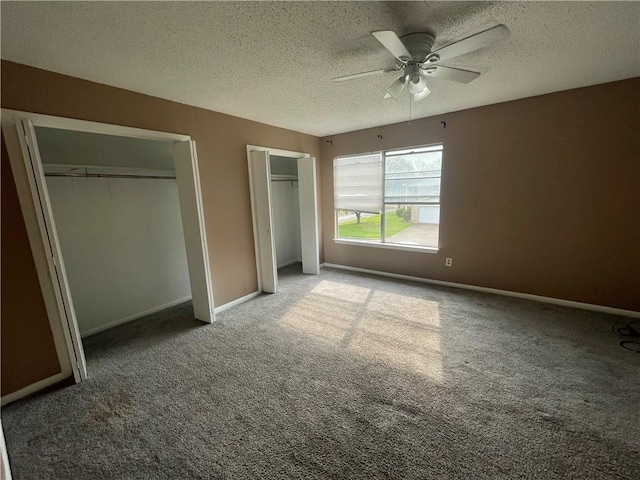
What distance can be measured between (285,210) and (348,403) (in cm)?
413

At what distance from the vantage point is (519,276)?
340 centimetres

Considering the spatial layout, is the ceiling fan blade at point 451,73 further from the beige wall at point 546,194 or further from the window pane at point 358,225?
the window pane at point 358,225

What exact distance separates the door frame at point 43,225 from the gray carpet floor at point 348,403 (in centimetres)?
18

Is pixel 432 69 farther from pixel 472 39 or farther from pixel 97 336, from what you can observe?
pixel 97 336

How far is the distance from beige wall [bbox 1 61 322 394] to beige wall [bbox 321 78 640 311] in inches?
96.1

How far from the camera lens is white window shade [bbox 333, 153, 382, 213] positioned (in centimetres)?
446

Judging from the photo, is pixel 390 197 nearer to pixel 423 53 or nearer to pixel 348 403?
pixel 423 53

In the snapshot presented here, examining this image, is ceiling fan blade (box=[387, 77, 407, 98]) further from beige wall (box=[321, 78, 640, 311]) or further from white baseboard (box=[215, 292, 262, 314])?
white baseboard (box=[215, 292, 262, 314])

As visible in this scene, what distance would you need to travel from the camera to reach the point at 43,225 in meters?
1.97

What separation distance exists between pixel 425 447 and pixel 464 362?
0.97 meters

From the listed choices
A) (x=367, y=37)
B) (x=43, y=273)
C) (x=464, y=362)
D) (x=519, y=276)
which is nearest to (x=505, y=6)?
(x=367, y=37)

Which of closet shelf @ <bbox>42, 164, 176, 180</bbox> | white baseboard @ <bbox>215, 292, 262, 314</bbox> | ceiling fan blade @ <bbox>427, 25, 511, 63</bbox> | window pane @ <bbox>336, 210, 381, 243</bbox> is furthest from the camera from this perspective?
window pane @ <bbox>336, 210, 381, 243</bbox>

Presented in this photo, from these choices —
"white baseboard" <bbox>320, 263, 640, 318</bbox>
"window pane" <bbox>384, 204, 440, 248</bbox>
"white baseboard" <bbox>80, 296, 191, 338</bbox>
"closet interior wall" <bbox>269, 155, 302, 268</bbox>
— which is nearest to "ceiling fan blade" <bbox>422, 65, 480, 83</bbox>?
"window pane" <bbox>384, 204, 440, 248</bbox>

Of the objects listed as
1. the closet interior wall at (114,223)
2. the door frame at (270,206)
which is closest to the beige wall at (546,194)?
the door frame at (270,206)
